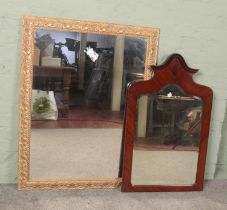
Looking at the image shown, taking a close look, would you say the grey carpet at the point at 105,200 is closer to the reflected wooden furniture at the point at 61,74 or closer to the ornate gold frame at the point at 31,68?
the ornate gold frame at the point at 31,68

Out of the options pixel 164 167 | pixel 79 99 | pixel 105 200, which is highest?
pixel 79 99

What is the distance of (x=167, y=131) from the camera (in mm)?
1920

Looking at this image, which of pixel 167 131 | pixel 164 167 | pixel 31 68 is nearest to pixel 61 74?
pixel 31 68

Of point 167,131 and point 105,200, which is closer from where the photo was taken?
point 105,200

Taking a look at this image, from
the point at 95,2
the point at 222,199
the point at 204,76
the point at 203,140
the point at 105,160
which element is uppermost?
the point at 95,2

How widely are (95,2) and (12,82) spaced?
64cm

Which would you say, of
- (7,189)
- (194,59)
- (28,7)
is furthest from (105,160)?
(28,7)

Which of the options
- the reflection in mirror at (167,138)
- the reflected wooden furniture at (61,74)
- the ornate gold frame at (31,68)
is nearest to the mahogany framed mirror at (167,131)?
the reflection in mirror at (167,138)

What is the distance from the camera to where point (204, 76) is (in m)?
1.98

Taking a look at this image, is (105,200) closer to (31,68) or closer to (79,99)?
(79,99)

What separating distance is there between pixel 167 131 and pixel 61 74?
71 cm

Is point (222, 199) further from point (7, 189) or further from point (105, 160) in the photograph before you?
point (7, 189)

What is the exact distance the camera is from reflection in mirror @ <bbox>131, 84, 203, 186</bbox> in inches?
73.4

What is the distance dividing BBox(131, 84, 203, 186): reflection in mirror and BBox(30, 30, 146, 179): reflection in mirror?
14 cm
